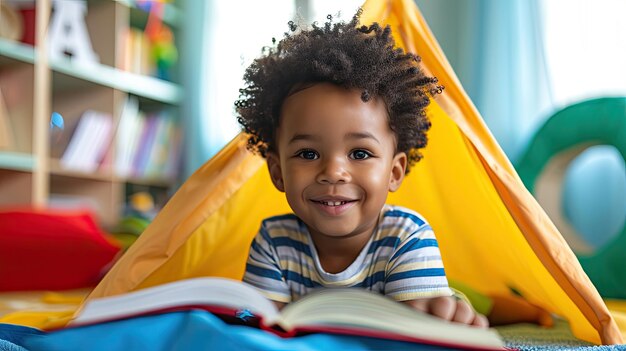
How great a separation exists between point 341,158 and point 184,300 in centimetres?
38

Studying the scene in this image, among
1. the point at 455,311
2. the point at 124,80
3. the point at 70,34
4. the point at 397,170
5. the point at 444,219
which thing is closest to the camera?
the point at 455,311

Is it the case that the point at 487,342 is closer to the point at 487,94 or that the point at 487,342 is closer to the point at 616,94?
the point at 616,94

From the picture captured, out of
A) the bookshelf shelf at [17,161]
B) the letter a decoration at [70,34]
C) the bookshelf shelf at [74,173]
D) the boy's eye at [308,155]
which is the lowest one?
the bookshelf shelf at [74,173]

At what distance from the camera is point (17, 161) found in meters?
2.13

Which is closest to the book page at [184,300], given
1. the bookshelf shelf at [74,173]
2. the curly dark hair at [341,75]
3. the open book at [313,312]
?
the open book at [313,312]

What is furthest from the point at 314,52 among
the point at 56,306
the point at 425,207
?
the point at 56,306

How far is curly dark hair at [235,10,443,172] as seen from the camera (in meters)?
1.00

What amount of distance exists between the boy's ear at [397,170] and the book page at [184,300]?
0.47m

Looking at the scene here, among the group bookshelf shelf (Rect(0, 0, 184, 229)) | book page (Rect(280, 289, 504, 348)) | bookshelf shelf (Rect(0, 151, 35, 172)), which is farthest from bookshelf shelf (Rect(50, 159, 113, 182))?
book page (Rect(280, 289, 504, 348))

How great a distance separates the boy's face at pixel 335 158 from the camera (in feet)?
3.18

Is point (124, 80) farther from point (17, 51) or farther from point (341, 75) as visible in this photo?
point (341, 75)

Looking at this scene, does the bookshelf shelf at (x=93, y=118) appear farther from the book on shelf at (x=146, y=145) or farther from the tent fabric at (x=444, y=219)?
the tent fabric at (x=444, y=219)

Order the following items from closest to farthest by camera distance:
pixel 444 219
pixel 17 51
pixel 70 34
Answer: pixel 444 219
pixel 17 51
pixel 70 34

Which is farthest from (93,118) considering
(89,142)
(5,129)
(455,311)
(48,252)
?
(455,311)
